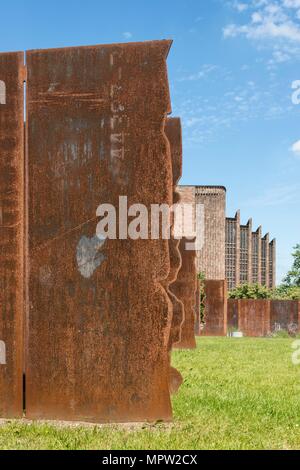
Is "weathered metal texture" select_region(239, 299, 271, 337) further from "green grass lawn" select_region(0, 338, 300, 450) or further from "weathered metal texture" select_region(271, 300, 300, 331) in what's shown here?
"green grass lawn" select_region(0, 338, 300, 450)

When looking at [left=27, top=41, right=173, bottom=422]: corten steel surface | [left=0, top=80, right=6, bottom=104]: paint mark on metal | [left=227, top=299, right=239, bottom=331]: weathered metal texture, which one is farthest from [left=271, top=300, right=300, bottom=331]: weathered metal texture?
[left=0, top=80, right=6, bottom=104]: paint mark on metal

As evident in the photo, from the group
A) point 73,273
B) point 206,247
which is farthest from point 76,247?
point 206,247

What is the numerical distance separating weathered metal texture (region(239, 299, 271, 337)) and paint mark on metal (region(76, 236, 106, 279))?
77.0 ft

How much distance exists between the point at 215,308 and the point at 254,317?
4355mm

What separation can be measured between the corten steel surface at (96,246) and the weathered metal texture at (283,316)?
24.2m

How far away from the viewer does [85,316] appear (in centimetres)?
538

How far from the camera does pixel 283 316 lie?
28.9 meters

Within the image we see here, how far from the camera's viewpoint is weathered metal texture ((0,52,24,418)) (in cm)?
552

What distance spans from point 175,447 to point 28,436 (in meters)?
1.13

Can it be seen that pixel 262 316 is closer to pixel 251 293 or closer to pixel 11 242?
pixel 251 293

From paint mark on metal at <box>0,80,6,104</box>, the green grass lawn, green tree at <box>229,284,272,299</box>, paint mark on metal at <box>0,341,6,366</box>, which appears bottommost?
green tree at <box>229,284,272,299</box>

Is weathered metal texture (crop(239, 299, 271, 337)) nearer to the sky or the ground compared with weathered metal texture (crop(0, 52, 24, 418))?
nearer to the ground

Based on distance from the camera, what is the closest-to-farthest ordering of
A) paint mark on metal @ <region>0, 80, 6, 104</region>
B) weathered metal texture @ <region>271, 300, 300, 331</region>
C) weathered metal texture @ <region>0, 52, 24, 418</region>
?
weathered metal texture @ <region>0, 52, 24, 418</region>
paint mark on metal @ <region>0, 80, 6, 104</region>
weathered metal texture @ <region>271, 300, 300, 331</region>

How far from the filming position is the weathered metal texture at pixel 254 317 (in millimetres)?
28422
